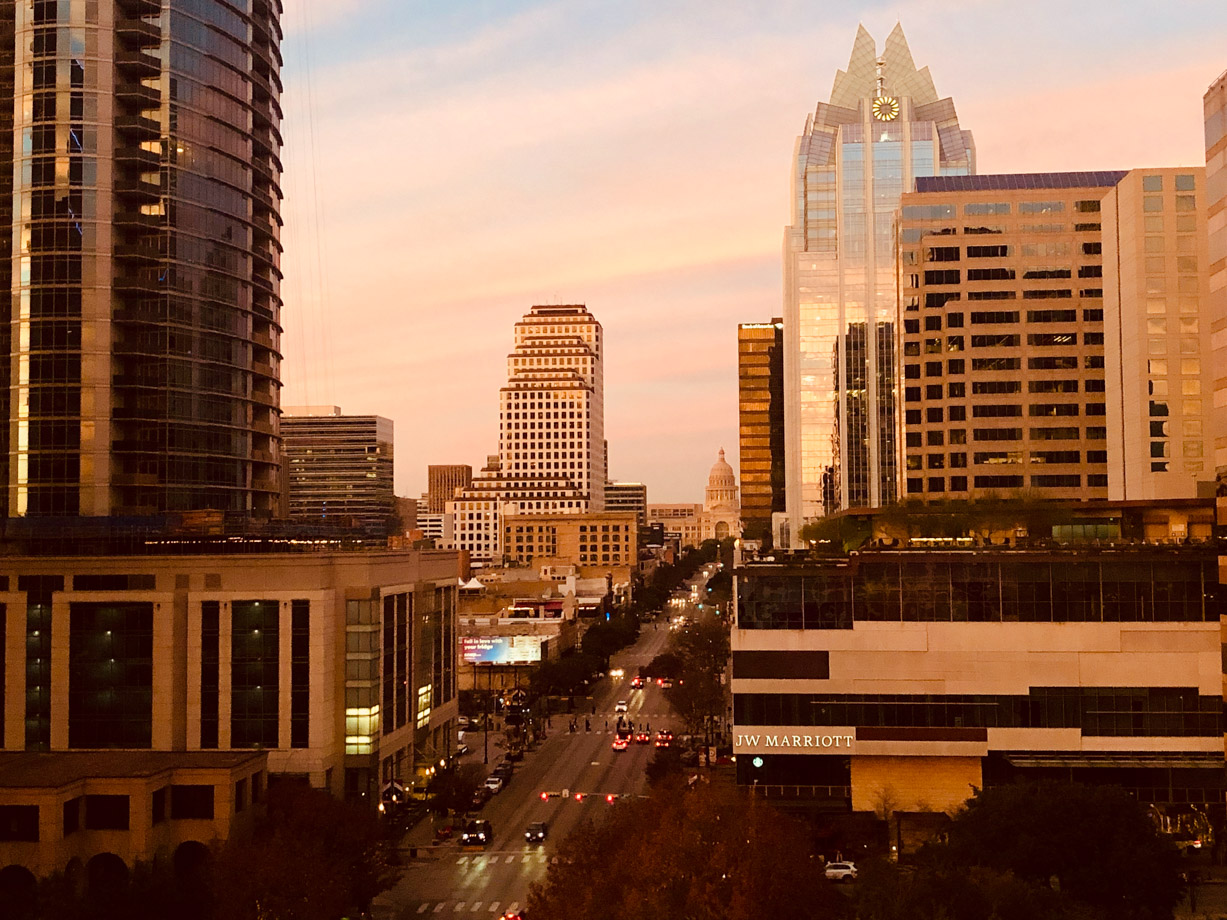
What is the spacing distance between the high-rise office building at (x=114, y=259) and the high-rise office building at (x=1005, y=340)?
69.5 m

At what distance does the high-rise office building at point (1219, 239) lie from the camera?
64.9 metres

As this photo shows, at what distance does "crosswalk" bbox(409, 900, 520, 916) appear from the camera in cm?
6400

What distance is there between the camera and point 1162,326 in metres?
108

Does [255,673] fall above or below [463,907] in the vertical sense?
above

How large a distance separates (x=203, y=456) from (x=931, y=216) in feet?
253

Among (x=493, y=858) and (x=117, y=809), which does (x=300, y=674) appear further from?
(x=493, y=858)

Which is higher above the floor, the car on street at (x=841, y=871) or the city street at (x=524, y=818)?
the car on street at (x=841, y=871)

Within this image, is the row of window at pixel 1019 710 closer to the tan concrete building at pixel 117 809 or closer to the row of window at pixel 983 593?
the row of window at pixel 983 593

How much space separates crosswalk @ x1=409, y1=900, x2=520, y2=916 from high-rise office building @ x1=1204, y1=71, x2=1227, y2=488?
141 ft

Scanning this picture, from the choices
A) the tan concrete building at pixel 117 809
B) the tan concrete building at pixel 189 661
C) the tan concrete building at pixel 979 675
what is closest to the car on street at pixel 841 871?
the tan concrete building at pixel 979 675

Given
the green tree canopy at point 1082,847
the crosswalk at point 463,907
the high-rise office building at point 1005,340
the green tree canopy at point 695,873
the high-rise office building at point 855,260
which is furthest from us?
the high-rise office building at point 855,260

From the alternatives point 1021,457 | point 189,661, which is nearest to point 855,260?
point 1021,457

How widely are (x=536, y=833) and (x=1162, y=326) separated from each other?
67.7 m

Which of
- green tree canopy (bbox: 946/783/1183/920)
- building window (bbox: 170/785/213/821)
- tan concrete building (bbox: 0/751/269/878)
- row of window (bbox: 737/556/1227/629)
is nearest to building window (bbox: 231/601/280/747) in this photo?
tan concrete building (bbox: 0/751/269/878)
